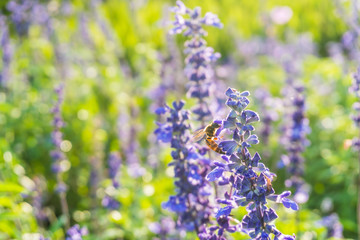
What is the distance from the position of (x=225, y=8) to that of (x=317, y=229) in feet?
35.8

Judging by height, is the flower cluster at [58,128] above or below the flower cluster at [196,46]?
above

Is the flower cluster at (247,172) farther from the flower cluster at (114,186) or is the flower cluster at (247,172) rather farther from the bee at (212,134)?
the flower cluster at (114,186)

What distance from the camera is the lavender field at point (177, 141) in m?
2.05

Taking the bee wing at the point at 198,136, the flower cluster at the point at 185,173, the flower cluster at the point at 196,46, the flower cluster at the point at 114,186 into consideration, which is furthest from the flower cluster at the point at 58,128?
the bee wing at the point at 198,136

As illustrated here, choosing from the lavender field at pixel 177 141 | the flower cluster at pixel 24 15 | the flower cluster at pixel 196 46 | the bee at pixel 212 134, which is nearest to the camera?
the bee at pixel 212 134

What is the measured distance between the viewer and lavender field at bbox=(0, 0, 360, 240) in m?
2.05

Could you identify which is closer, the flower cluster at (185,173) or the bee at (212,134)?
the bee at (212,134)

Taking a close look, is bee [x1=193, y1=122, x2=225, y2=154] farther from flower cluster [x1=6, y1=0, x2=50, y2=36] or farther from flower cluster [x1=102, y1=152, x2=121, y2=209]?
flower cluster [x1=6, y1=0, x2=50, y2=36]

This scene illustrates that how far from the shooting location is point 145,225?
388 cm

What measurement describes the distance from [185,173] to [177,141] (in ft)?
0.56

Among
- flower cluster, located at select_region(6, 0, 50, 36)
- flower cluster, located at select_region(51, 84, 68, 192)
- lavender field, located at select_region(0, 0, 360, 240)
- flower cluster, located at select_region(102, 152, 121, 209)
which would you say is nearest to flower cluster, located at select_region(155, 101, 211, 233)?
lavender field, located at select_region(0, 0, 360, 240)

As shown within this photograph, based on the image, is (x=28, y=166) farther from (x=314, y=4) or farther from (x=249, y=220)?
(x=314, y=4)

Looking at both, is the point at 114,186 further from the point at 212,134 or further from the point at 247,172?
the point at 247,172

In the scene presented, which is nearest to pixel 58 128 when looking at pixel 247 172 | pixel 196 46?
pixel 196 46
